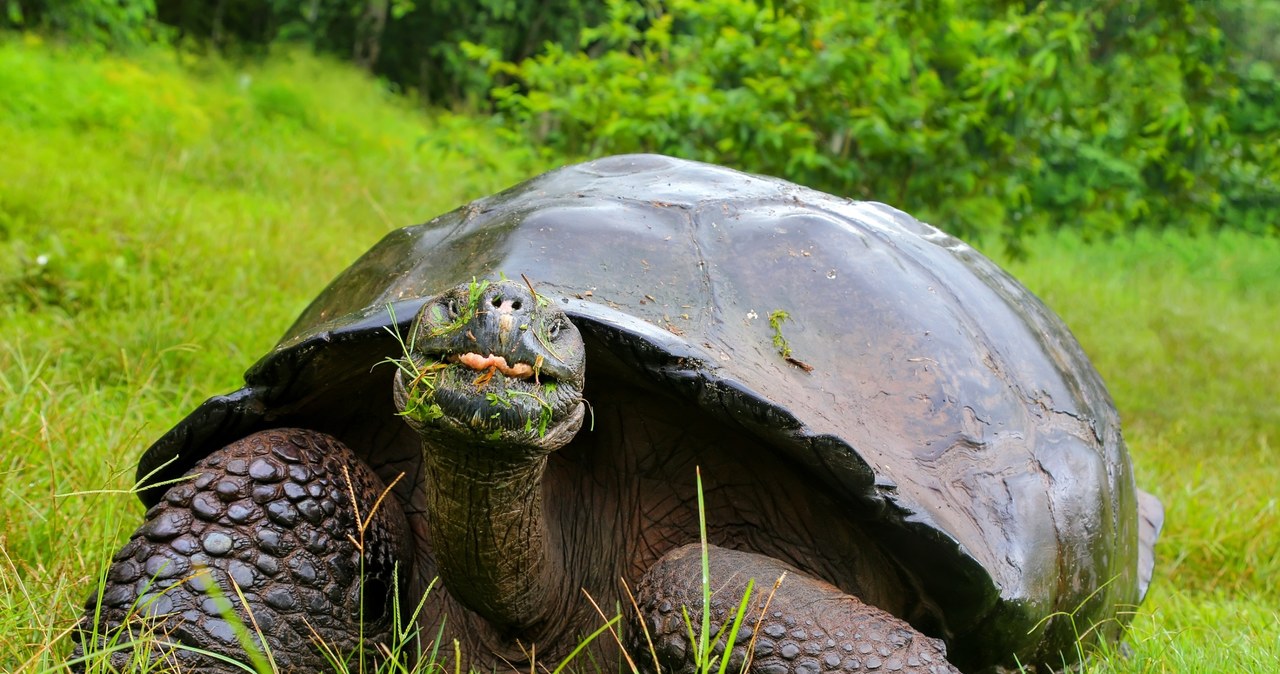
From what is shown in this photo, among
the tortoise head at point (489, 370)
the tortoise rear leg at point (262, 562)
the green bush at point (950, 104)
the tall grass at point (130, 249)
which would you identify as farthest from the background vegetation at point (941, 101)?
the tortoise head at point (489, 370)

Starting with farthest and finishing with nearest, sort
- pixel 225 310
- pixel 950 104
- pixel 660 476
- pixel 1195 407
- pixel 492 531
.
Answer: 1. pixel 1195 407
2. pixel 950 104
3. pixel 225 310
4. pixel 660 476
5. pixel 492 531

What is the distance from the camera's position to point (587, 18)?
14805 mm

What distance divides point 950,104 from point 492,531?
169 inches

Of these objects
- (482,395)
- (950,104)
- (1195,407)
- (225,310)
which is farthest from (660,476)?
(1195,407)

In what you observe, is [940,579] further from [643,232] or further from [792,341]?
[643,232]

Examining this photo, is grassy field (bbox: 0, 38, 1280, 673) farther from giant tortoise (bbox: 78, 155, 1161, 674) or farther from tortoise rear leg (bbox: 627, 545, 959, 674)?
tortoise rear leg (bbox: 627, 545, 959, 674)

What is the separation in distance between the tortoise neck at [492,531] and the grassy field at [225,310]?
1.80 feet

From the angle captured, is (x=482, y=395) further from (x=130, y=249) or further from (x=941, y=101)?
(x=941, y=101)

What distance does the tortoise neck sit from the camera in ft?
4.98

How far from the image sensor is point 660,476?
195cm

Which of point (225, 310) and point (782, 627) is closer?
point (782, 627)

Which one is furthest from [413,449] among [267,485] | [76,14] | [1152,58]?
[76,14]

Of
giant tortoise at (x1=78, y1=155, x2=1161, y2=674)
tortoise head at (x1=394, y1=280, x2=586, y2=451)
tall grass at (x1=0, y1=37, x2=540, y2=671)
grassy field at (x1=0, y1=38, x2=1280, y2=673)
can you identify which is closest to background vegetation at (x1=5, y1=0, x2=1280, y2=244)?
grassy field at (x1=0, y1=38, x2=1280, y2=673)

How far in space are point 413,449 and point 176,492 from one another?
41 centimetres
